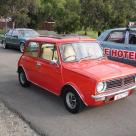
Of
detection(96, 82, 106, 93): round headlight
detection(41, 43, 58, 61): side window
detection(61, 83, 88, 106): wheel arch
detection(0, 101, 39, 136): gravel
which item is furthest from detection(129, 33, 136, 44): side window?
detection(0, 101, 39, 136): gravel

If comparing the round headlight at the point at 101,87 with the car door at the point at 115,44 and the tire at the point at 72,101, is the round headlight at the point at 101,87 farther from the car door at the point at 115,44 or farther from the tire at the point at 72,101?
the car door at the point at 115,44

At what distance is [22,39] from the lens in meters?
19.1

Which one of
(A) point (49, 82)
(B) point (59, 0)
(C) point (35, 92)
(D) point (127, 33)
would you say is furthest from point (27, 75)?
(B) point (59, 0)

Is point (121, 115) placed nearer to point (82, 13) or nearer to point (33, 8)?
point (82, 13)

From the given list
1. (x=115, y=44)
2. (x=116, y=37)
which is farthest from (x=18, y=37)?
(x=115, y=44)

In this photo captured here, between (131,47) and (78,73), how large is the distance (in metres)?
4.04

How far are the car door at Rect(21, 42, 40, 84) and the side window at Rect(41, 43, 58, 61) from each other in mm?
258

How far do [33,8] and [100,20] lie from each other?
10.2m

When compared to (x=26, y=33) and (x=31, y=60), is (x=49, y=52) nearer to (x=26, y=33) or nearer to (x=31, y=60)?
(x=31, y=60)

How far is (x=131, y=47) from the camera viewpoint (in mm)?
10109

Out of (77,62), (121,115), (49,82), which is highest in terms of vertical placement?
(77,62)

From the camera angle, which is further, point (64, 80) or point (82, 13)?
point (82, 13)

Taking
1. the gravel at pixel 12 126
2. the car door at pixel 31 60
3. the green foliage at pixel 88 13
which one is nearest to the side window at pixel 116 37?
the car door at pixel 31 60

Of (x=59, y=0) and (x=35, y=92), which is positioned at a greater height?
(x=59, y=0)
